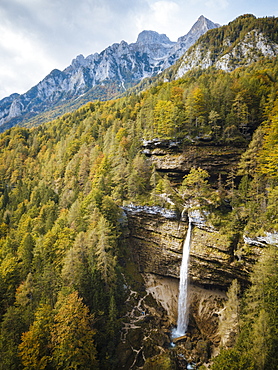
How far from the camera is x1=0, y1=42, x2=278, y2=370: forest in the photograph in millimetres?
22062

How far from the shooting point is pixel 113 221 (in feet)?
130

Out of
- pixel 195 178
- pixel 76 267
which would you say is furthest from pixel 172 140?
pixel 76 267

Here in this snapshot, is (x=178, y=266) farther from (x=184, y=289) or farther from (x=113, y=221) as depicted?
(x=113, y=221)

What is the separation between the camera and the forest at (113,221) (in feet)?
72.4

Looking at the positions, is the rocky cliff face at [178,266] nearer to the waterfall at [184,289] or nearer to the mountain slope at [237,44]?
the waterfall at [184,289]

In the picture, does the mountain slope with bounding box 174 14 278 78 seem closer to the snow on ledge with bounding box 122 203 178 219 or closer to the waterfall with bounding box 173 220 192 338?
the snow on ledge with bounding box 122 203 178 219

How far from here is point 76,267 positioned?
94.5ft

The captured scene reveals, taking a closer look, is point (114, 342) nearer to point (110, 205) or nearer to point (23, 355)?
point (23, 355)

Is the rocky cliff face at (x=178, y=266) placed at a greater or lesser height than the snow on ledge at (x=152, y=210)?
lesser

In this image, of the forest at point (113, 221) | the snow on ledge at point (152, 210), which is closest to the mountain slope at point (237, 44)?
the forest at point (113, 221)

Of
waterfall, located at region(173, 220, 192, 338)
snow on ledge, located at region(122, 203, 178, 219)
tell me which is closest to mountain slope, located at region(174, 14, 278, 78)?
snow on ledge, located at region(122, 203, 178, 219)

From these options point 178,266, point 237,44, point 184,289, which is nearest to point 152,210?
point 178,266

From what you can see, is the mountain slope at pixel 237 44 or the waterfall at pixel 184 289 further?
the mountain slope at pixel 237 44

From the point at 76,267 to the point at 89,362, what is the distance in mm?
11034
